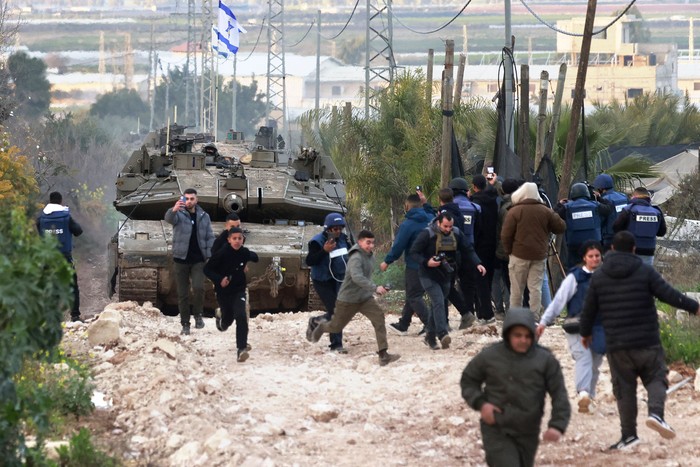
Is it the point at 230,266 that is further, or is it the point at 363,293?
the point at 230,266

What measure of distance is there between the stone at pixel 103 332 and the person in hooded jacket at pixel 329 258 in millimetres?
1905

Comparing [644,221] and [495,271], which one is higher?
[644,221]

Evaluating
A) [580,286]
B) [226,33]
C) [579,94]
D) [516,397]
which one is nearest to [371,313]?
[580,286]

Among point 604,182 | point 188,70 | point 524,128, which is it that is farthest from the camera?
point 188,70

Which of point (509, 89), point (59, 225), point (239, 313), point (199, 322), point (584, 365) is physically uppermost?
point (509, 89)

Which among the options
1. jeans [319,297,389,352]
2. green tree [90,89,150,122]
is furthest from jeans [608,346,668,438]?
green tree [90,89,150,122]

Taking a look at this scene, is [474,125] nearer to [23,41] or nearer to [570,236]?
[570,236]

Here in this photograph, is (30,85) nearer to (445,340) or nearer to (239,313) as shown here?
(239,313)

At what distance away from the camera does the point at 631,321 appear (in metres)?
11.4

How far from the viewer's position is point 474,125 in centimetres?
3059

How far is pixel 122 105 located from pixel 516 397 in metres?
105

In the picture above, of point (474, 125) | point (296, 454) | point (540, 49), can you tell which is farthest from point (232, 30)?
point (540, 49)

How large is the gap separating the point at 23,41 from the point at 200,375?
13130 cm

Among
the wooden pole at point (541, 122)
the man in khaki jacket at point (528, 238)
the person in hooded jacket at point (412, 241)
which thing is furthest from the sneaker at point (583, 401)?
the wooden pole at point (541, 122)
